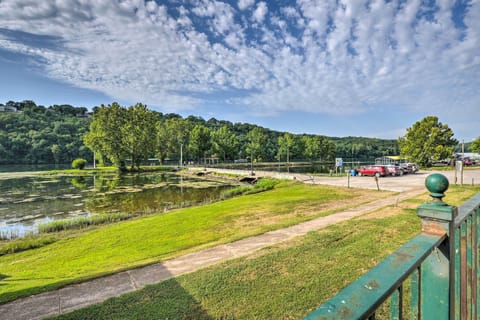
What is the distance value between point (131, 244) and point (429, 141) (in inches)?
1654

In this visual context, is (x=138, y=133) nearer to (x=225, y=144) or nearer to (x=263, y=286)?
(x=225, y=144)

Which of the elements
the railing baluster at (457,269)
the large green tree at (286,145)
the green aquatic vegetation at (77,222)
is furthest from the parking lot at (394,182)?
the large green tree at (286,145)

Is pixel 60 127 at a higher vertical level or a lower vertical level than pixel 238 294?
higher

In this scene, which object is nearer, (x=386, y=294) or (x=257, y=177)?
(x=386, y=294)

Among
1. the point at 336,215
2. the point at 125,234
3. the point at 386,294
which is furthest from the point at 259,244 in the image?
the point at 386,294

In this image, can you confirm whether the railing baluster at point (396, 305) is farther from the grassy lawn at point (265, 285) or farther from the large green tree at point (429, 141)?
the large green tree at point (429, 141)

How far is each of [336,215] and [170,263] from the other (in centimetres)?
665

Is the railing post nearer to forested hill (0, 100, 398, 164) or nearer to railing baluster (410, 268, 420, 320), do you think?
railing baluster (410, 268, 420, 320)

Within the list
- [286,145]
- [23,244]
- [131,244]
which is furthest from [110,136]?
[286,145]

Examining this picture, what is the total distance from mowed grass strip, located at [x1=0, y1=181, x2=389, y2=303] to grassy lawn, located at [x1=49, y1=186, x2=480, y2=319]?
6.38ft

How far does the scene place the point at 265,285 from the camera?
4535 mm

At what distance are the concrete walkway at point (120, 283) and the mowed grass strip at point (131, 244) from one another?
1.27 ft

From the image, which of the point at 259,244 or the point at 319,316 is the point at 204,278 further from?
the point at 319,316

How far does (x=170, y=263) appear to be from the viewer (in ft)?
20.1
